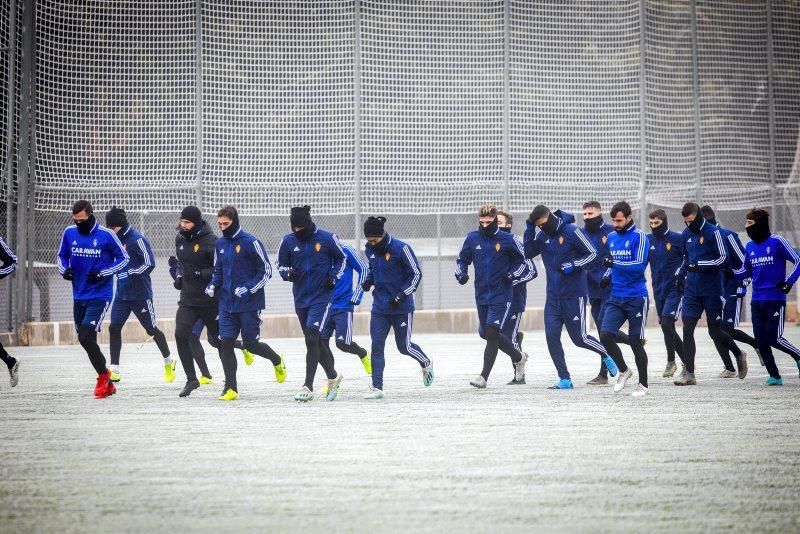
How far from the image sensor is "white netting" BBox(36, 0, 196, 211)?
27.6 meters

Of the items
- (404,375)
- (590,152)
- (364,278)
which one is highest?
(590,152)

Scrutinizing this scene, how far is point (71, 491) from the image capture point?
7.49 meters

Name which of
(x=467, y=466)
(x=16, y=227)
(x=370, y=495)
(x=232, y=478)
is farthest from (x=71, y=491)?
(x=16, y=227)

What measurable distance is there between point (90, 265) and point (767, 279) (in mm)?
7563

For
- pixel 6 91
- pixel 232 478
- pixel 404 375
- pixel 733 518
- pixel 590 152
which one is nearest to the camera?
pixel 733 518

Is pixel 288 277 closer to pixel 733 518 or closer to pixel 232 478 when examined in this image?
pixel 232 478

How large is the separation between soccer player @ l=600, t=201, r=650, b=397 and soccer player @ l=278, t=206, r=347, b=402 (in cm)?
292

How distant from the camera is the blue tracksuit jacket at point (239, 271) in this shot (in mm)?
13242

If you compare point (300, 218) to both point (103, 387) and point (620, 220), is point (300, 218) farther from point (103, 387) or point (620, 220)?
point (620, 220)

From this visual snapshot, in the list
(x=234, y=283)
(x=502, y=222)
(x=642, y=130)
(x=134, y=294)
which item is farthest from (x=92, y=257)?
(x=642, y=130)

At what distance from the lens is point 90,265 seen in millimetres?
13820

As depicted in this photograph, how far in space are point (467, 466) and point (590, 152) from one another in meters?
23.8

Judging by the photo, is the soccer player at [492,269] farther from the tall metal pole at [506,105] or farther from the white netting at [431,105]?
the tall metal pole at [506,105]

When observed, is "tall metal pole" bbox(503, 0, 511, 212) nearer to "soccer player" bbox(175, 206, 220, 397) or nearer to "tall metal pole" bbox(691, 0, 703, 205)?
"tall metal pole" bbox(691, 0, 703, 205)
